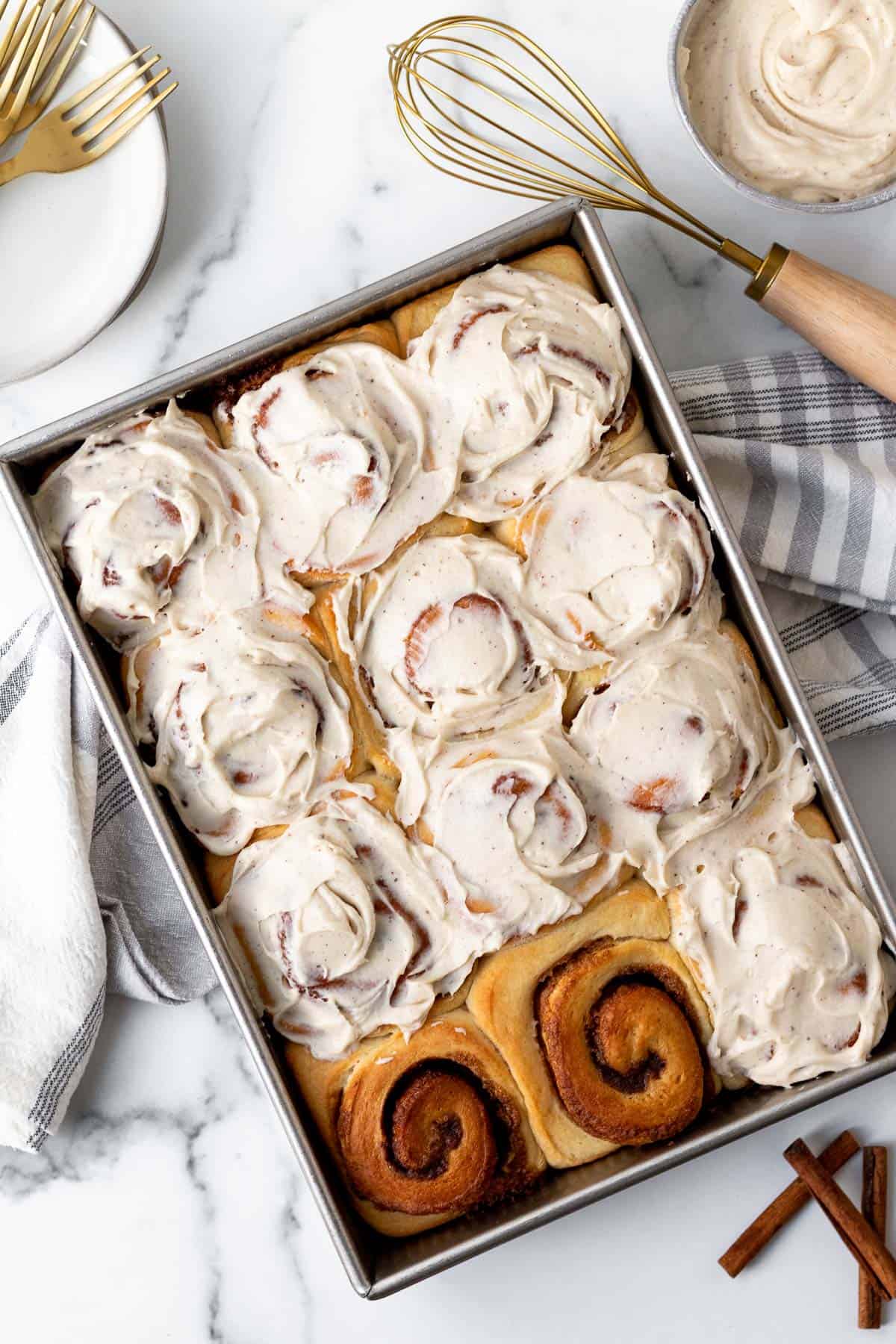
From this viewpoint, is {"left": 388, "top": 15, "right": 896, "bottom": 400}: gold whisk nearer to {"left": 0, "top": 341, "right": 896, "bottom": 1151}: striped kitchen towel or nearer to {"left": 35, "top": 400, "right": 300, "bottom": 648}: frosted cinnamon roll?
{"left": 0, "top": 341, "right": 896, "bottom": 1151}: striped kitchen towel

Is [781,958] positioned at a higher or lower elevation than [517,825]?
lower

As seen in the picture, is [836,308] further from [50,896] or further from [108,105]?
[50,896]

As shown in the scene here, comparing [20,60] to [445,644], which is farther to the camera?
[20,60]

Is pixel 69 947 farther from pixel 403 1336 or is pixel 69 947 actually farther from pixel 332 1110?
pixel 403 1336

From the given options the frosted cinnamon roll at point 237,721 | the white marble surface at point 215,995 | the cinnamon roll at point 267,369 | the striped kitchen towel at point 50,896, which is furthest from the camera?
the white marble surface at point 215,995

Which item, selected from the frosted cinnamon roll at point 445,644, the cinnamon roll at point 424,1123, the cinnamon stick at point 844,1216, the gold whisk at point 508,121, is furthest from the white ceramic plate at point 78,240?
the cinnamon stick at point 844,1216

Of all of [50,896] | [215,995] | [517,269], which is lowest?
[215,995]

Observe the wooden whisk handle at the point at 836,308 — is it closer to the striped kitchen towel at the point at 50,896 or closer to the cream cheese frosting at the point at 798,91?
the cream cheese frosting at the point at 798,91

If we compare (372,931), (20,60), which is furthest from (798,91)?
(372,931)
